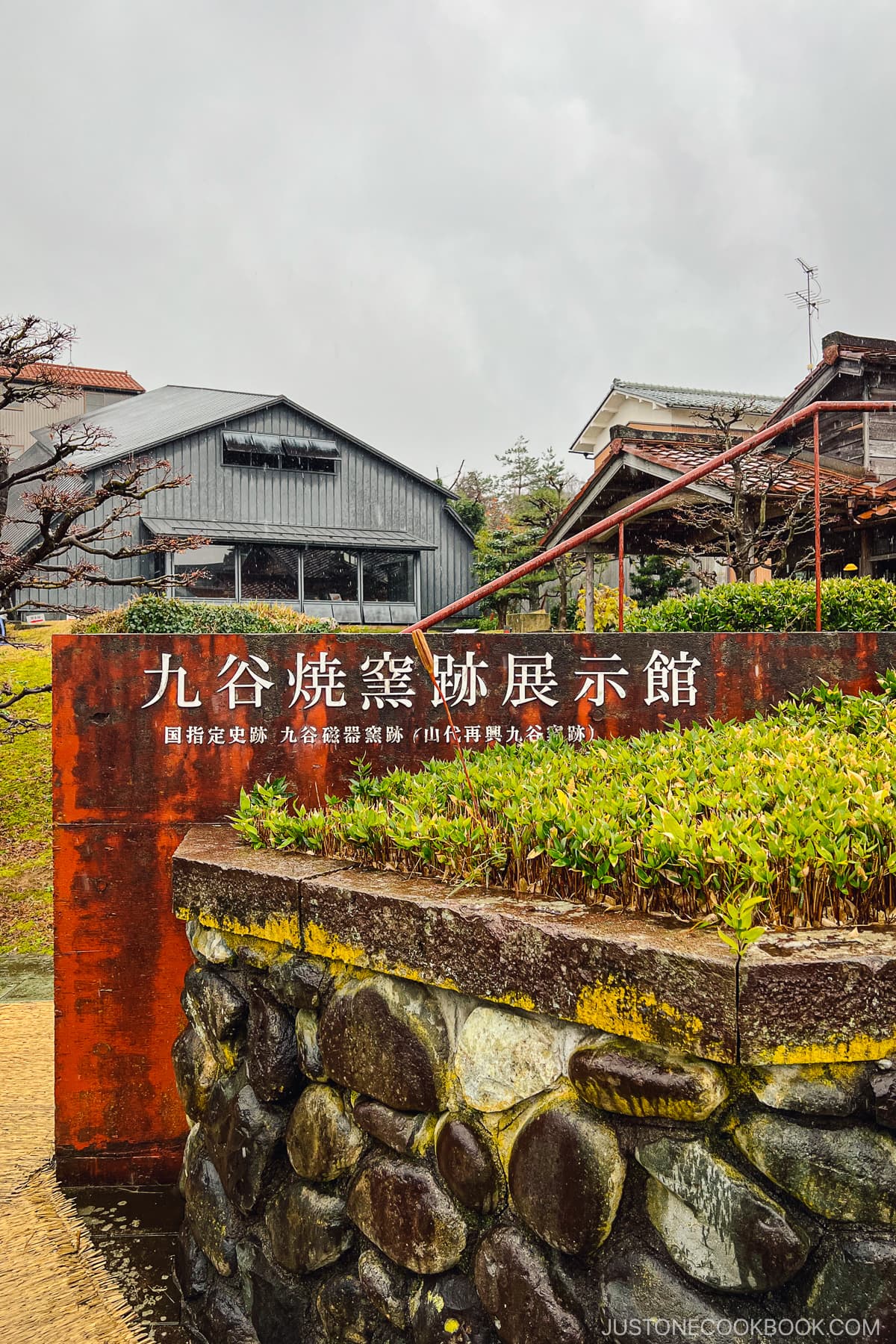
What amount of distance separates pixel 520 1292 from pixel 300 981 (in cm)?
103

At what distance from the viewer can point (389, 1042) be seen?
238 centimetres

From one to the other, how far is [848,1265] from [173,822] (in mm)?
2962

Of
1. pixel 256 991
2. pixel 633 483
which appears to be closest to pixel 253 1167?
pixel 256 991

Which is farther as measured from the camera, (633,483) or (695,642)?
(633,483)

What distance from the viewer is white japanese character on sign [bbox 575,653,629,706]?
157 inches

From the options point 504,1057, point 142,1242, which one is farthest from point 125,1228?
point 504,1057

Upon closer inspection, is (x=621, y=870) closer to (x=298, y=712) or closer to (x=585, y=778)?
(x=585, y=778)

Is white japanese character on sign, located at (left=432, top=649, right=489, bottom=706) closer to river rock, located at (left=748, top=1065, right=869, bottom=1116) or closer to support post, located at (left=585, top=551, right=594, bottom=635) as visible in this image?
river rock, located at (left=748, top=1065, right=869, bottom=1116)

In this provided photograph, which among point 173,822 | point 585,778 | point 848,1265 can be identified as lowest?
point 848,1265

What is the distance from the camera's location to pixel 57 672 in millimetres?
3875

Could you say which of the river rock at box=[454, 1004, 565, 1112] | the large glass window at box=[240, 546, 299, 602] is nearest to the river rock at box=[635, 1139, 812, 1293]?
the river rock at box=[454, 1004, 565, 1112]

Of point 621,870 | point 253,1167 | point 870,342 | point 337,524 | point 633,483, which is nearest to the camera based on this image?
point 621,870

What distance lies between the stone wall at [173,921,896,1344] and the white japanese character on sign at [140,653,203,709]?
118 cm

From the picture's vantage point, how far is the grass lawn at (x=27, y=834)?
331 inches
